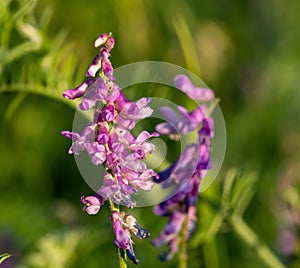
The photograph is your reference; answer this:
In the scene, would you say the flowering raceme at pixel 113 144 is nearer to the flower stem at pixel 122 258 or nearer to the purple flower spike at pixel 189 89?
the flower stem at pixel 122 258

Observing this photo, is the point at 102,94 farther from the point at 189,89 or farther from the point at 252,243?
the point at 252,243

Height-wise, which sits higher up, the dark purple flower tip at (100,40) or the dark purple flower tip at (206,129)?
the dark purple flower tip at (100,40)

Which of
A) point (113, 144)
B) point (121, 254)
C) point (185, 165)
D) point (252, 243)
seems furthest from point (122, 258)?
point (252, 243)

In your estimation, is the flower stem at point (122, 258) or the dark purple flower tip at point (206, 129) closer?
the flower stem at point (122, 258)

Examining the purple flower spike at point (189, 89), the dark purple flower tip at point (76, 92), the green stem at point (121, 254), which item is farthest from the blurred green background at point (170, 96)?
the green stem at point (121, 254)

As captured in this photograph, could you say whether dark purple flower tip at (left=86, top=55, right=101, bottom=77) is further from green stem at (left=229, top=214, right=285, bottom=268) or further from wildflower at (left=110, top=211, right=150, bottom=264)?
green stem at (left=229, top=214, right=285, bottom=268)

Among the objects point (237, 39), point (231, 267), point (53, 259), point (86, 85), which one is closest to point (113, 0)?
point (237, 39)
